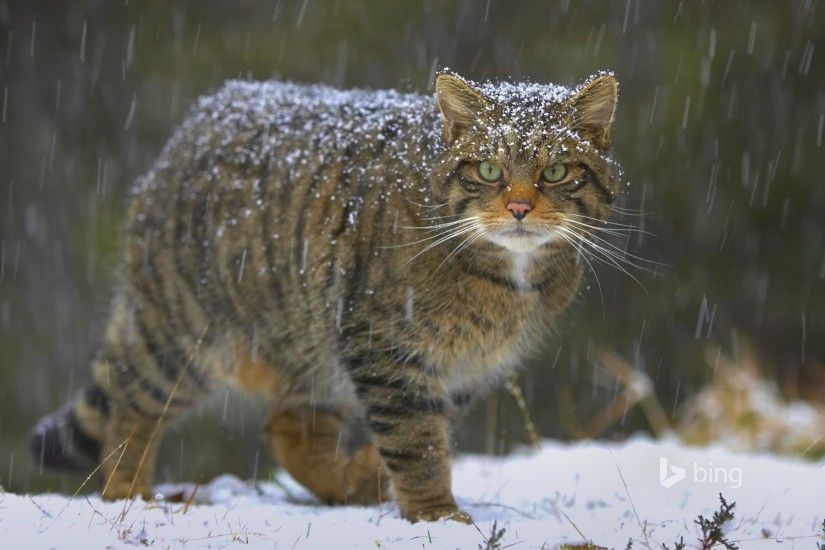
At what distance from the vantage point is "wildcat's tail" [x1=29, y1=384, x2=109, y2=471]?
4.78m

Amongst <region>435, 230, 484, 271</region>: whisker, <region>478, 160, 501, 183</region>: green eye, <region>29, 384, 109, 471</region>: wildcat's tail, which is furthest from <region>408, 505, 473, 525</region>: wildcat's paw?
<region>29, 384, 109, 471</region>: wildcat's tail

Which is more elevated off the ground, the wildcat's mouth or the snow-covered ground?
the wildcat's mouth

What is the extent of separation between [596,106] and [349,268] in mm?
1077

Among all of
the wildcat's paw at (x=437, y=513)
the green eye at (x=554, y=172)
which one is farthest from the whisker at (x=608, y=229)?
the wildcat's paw at (x=437, y=513)

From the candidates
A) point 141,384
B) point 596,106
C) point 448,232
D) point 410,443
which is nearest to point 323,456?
point 141,384

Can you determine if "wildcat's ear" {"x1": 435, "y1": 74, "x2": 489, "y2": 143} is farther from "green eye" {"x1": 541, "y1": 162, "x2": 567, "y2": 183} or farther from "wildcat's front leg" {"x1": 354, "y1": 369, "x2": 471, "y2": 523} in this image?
"wildcat's front leg" {"x1": 354, "y1": 369, "x2": 471, "y2": 523}

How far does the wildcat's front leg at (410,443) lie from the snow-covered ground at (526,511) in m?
0.12

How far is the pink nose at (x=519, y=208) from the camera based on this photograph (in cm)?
337

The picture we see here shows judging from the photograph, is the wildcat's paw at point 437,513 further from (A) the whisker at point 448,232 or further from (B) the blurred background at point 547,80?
(B) the blurred background at point 547,80

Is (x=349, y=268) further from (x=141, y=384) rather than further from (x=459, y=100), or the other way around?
(x=141, y=384)

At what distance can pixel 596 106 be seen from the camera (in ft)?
11.7

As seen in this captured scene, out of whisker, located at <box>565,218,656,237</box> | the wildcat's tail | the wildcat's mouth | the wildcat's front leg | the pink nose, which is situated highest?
the pink nose

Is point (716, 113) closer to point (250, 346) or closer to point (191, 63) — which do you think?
point (191, 63)

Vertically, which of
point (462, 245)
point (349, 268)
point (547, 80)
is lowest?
point (349, 268)
